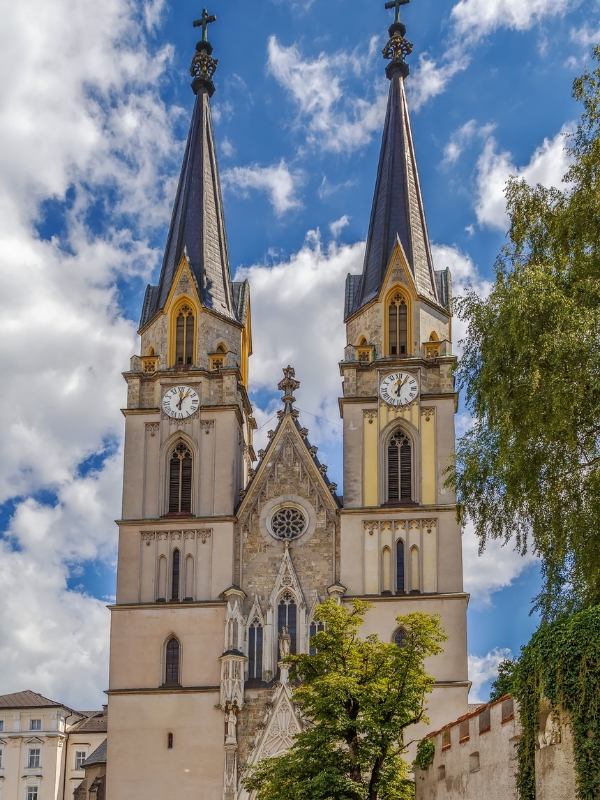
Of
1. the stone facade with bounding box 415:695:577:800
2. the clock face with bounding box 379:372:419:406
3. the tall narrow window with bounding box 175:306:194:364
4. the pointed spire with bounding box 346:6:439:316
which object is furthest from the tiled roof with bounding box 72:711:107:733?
the stone facade with bounding box 415:695:577:800

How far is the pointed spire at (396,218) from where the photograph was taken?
164 ft

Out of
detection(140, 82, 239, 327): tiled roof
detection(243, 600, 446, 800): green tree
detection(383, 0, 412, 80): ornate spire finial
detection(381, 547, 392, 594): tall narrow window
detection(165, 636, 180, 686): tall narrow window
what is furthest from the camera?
detection(383, 0, 412, 80): ornate spire finial

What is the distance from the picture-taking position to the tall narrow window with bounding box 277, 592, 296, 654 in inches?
1751

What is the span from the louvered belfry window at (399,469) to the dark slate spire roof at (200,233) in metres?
8.98

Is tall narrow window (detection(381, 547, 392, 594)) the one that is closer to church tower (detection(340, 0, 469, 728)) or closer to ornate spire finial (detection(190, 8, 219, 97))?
church tower (detection(340, 0, 469, 728))

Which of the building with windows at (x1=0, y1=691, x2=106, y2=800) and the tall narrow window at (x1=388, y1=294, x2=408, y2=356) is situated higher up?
the tall narrow window at (x1=388, y1=294, x2=408, y2=356)

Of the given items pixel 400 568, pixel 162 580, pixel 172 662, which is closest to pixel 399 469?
pixel 400 568

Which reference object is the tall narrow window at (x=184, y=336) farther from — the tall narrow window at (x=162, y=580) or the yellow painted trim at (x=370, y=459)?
the tall narrow window at (x=162, y=580)

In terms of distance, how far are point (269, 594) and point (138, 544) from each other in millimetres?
5116

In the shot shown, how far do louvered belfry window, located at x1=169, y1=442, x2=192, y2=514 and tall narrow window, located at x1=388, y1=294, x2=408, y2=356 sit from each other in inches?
340

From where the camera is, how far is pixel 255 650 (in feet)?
145

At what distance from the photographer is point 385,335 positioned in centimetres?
4841

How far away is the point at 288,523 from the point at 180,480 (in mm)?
4378

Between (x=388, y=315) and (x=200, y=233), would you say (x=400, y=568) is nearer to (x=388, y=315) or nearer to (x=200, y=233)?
(x=388, y=315)
